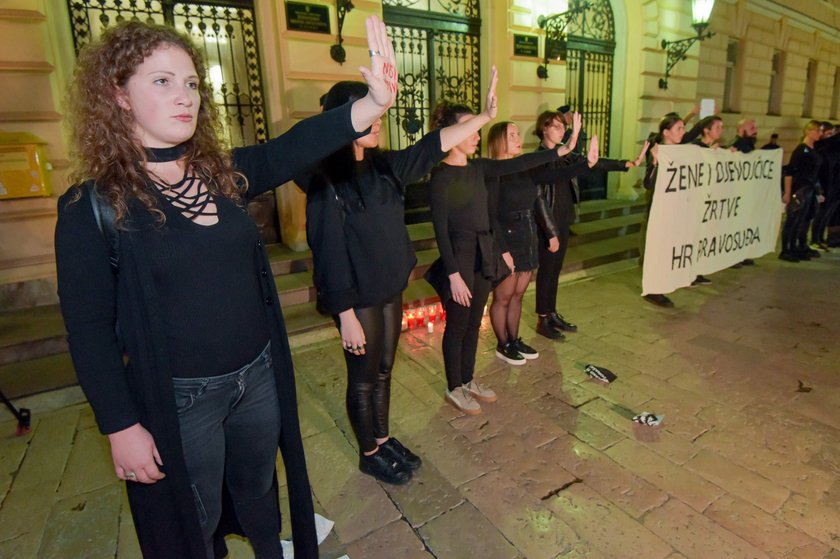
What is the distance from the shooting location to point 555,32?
7855 mm

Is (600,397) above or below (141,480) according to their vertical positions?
below

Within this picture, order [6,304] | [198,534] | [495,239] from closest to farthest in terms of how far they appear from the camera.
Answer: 1. [198,534]
2. [495,239]
3. [6,304]

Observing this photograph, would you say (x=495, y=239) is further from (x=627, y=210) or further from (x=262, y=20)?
(x=627, y=210)

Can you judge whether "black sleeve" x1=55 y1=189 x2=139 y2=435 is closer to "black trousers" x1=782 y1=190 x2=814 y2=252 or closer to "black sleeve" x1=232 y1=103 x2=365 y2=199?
"black sleeve" x1=232 y1=103 x2=365 y2=199

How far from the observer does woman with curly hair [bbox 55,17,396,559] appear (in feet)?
3.97

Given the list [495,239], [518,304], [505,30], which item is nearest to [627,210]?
[505,30]

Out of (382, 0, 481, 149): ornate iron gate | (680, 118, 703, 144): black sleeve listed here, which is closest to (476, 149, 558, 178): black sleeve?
(680, 118, 703, 144): black sleeve

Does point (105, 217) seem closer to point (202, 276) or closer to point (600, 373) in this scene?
point (202, 276)

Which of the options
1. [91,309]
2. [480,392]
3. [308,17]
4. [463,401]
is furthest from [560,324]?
[308,17]

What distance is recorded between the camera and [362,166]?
6.95 feet

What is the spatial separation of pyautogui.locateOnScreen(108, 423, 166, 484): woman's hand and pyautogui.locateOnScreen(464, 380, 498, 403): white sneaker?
2.32 metres

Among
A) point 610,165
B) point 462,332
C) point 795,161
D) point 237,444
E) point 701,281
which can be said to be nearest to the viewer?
point 237,444

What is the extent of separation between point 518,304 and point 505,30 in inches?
217

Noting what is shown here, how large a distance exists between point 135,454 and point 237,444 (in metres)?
0.34
